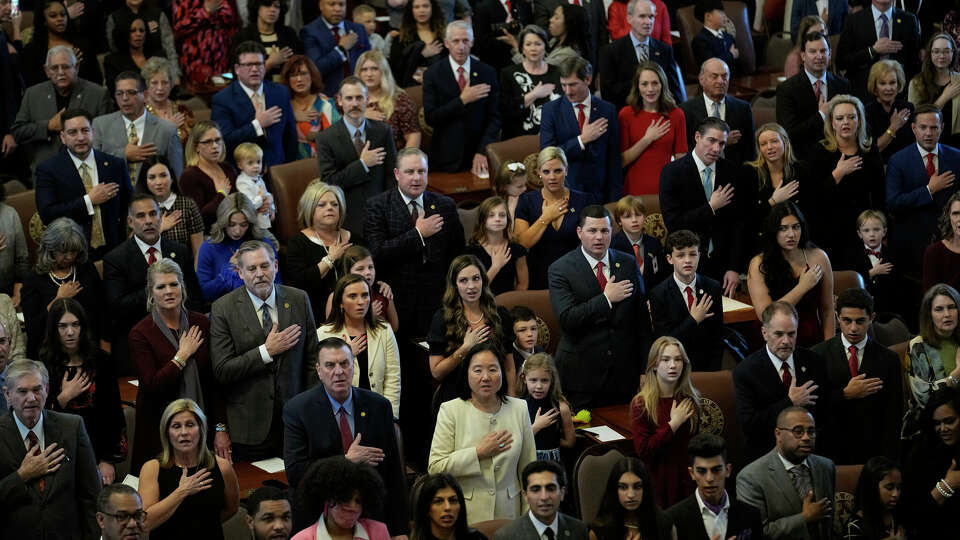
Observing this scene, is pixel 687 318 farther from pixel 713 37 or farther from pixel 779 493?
pixel 713 37

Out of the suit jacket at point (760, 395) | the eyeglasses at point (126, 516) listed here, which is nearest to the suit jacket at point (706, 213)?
the suit jacket at point (760, 395)

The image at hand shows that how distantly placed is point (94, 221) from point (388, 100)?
210 centimetres

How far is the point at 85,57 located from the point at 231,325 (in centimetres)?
399

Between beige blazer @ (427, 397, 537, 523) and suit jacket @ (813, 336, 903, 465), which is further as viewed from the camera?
suit jacket @ (813, 336, 903, 465)

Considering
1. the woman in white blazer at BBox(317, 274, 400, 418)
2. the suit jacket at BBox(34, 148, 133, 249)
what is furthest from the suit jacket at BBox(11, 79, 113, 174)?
the woman in white blazer at BBox(317, 274, 400, 418)

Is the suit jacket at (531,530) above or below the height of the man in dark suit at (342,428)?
below

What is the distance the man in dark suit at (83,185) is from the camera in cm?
850

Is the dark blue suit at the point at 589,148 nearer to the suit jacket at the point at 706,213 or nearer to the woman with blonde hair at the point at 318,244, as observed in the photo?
the suit jacket at the point at 706,213

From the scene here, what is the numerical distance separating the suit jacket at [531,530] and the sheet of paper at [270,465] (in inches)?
48.4

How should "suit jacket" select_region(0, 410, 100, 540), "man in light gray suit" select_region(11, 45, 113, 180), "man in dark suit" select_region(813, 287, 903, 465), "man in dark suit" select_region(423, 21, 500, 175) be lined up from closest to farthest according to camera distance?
1. "suit jacket" select_region(0, 410, 100, 540)
2. "man in dark suit" select_region(813, 287, 903, 465)
3. "man in light gray suit" select_region(11, 45, 113, 180)
4. "man in dark suit" select_region(423, 21, 500, 175)

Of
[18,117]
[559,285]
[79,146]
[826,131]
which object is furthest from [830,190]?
[18,117]

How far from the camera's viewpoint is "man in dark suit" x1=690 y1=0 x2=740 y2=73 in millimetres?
11359

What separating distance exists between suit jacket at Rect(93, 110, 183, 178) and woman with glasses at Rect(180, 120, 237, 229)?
0.21 m

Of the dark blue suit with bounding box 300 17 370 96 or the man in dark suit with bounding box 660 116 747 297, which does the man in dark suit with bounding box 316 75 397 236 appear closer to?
the dark blue suit with bounding box 300 17 370 96
